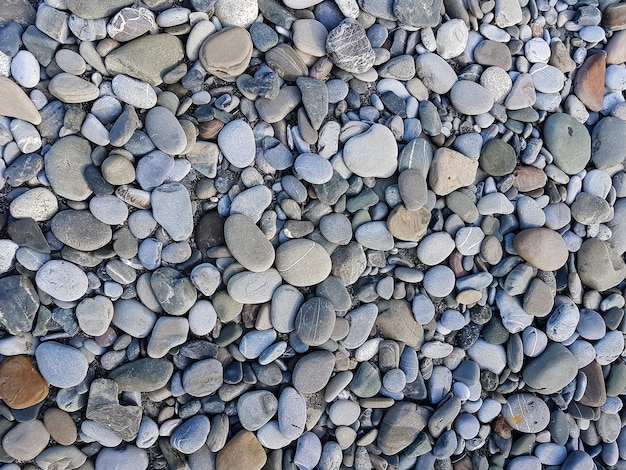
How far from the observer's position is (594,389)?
1582mm

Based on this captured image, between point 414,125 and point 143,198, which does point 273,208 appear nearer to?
point 143,198

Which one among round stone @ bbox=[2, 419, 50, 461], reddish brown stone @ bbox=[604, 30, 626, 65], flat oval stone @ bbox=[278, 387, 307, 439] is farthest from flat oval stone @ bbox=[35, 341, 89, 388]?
reddish brown stone @ bbox=[604, 30, 626, 65]

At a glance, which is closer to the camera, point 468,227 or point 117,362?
point 117,362

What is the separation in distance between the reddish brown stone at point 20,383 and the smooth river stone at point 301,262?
70 centimetres

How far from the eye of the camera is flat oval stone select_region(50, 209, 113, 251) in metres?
1.34

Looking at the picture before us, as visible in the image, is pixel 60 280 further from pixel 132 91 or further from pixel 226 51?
pixel 226 51

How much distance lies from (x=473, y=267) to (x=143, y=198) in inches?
38.6

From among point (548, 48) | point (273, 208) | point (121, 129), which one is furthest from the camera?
point (548, 48)

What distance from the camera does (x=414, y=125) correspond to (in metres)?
1.51

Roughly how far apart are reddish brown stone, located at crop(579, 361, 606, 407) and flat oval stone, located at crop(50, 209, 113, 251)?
4.89ft

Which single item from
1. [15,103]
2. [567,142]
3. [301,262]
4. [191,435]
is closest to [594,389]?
[567,142]

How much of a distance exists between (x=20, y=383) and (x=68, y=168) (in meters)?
0.58

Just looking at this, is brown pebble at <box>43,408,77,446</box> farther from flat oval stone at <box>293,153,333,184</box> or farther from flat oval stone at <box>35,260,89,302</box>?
flat oval stone at <box>293,153,333,184</box>

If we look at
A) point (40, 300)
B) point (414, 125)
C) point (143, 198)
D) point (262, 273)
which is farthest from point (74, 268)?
point (414, 125)
